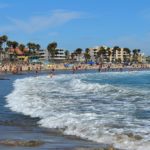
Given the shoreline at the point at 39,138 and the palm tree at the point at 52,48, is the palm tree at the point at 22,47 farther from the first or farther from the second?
the shoreline at the point at 39,138

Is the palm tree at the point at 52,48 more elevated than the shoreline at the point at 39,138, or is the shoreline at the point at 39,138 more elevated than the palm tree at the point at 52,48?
the palm tree at the point at 52,48

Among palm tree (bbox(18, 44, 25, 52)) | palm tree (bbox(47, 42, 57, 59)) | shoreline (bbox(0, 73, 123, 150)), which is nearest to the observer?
shoreline (bbox(0, 73, 123, 150))

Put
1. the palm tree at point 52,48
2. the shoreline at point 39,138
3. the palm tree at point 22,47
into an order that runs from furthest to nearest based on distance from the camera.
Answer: the palm tree at point 52,48 < the palm tree at point 22,47 < the shoreline at point 39,138

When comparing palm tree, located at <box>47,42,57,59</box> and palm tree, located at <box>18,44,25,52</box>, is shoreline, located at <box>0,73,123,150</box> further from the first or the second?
palm tree, located at <box>47,42,57,59</box>

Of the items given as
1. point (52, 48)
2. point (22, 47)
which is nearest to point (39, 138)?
point (22, 47)

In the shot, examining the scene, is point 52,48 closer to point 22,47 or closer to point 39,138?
point 22,47

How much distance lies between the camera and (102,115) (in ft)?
54.8

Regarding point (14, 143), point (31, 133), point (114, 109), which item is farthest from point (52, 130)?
point (114, 109)

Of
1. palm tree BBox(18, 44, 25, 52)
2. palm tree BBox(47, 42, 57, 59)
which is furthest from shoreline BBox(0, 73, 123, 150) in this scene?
palm tree BBox(47, 42, 57, 59)

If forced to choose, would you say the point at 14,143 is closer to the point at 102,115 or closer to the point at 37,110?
the point at 102,115

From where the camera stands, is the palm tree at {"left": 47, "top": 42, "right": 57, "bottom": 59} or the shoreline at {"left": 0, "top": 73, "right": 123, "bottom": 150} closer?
the shoreline at {"left": 0, "top": 73, "right": 123, "bottom": 150}

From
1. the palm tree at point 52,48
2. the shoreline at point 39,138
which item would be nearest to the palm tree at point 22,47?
the palm tree at point 52,48

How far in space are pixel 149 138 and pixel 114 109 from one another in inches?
281

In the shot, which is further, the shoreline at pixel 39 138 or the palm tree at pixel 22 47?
the palm tree at pixel 22 47
